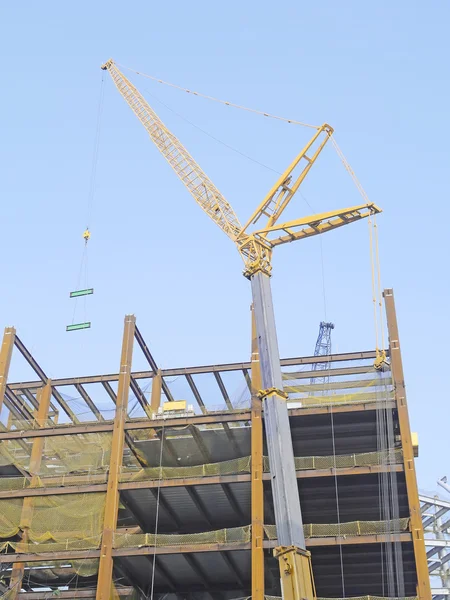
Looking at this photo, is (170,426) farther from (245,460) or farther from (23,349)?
(23,349)

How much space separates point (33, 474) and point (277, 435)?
2051cm

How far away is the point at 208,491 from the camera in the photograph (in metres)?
48.4

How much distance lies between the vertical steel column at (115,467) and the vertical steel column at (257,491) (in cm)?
809

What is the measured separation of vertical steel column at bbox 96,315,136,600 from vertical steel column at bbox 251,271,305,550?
10.7 meters

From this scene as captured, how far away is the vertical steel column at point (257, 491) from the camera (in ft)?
140

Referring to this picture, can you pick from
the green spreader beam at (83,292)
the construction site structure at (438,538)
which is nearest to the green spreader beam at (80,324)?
the green spreader beam at (83,292)

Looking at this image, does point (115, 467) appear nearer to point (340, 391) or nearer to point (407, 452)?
point (340, 391)

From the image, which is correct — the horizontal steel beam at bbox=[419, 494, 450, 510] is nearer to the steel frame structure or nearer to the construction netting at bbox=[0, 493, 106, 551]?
the steel frame structure

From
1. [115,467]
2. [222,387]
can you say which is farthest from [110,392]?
[115,467]

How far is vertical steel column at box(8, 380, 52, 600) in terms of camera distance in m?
48.0

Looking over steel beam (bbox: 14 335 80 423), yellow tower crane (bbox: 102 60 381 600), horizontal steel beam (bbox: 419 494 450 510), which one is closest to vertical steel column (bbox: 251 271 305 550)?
yellow tower crane (bbox: 102 60 381 600)

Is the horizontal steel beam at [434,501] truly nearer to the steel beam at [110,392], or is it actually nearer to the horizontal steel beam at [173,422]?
the horizontal steel beam at [173,422]

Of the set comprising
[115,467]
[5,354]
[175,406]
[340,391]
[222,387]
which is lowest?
[115,467]

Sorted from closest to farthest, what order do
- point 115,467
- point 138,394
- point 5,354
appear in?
point 115,467 → point 138,394 → point 5,354
